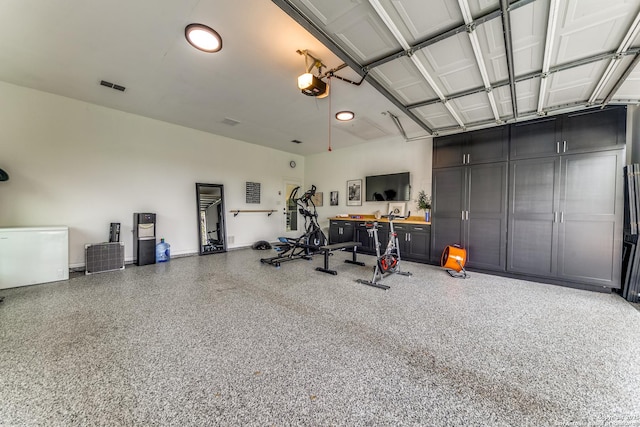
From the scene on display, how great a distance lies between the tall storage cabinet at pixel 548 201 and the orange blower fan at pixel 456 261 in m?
0.41

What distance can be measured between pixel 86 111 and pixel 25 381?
4832mm

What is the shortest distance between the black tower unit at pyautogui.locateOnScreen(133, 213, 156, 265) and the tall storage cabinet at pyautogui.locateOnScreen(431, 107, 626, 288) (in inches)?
246

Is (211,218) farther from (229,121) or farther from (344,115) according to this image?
(344,115)

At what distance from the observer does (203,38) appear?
2.61 m

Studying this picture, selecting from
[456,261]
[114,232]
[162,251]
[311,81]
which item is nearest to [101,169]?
[114,232]

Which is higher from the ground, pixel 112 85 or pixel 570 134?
pixel 112 85

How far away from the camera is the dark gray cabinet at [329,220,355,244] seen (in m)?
6.45

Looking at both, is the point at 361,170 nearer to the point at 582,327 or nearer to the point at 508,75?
the point at 508,75

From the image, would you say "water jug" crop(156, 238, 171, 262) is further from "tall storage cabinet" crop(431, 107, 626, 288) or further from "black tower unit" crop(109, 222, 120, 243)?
"tall storage cabinet" crop(431, 107, 626, 288)

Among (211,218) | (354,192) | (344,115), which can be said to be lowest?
(211,218)

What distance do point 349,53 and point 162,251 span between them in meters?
5.30

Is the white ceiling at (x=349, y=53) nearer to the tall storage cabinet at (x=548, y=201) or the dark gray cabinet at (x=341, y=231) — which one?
the tall storage cabinet at (x=548, y=201)

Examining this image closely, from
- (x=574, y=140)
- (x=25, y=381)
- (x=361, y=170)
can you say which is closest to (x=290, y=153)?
(x=361, y=170)

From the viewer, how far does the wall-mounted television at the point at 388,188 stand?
5.84 metres
